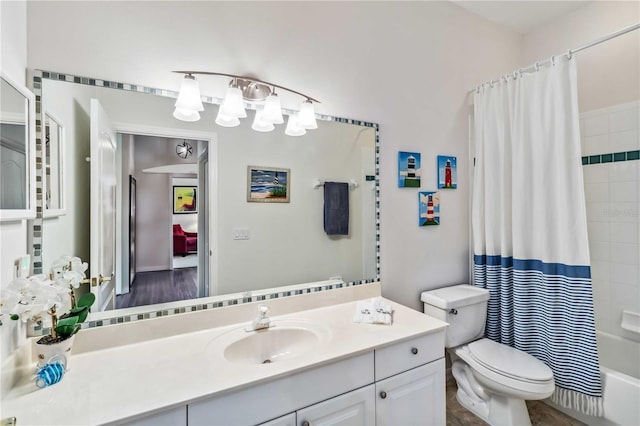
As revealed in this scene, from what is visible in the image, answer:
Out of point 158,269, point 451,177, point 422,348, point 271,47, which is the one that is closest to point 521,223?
point 451,177

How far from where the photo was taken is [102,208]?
1205 millimetres

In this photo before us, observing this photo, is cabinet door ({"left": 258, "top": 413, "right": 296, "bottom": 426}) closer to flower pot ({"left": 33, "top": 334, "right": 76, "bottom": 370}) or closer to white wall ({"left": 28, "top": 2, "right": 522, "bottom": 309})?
flower pot ({"left": 33, "top": 334, "right": 76, "bottom": 370})

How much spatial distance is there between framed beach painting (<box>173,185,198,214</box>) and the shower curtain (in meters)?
1.87

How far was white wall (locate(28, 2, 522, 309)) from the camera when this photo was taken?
1.22m

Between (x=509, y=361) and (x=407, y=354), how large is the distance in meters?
0.84

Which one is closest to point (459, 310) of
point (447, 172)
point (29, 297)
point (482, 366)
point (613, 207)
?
point (482, 366)

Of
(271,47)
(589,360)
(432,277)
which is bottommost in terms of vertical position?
(589,360)

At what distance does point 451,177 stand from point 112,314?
2.15m

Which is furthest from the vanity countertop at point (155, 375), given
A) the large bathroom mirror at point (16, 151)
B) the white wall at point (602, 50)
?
the white wall at point (602, 50)

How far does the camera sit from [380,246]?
1.86 metres

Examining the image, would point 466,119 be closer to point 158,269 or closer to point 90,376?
point 158,269

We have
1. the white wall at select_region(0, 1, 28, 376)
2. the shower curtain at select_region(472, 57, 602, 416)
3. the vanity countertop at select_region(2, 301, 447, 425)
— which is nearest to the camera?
the vanity countertop at select_region(2, 301, 447, 425)

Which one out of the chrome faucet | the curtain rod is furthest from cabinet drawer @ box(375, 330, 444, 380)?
the curtain rod

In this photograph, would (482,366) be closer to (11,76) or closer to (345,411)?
(345,411)
